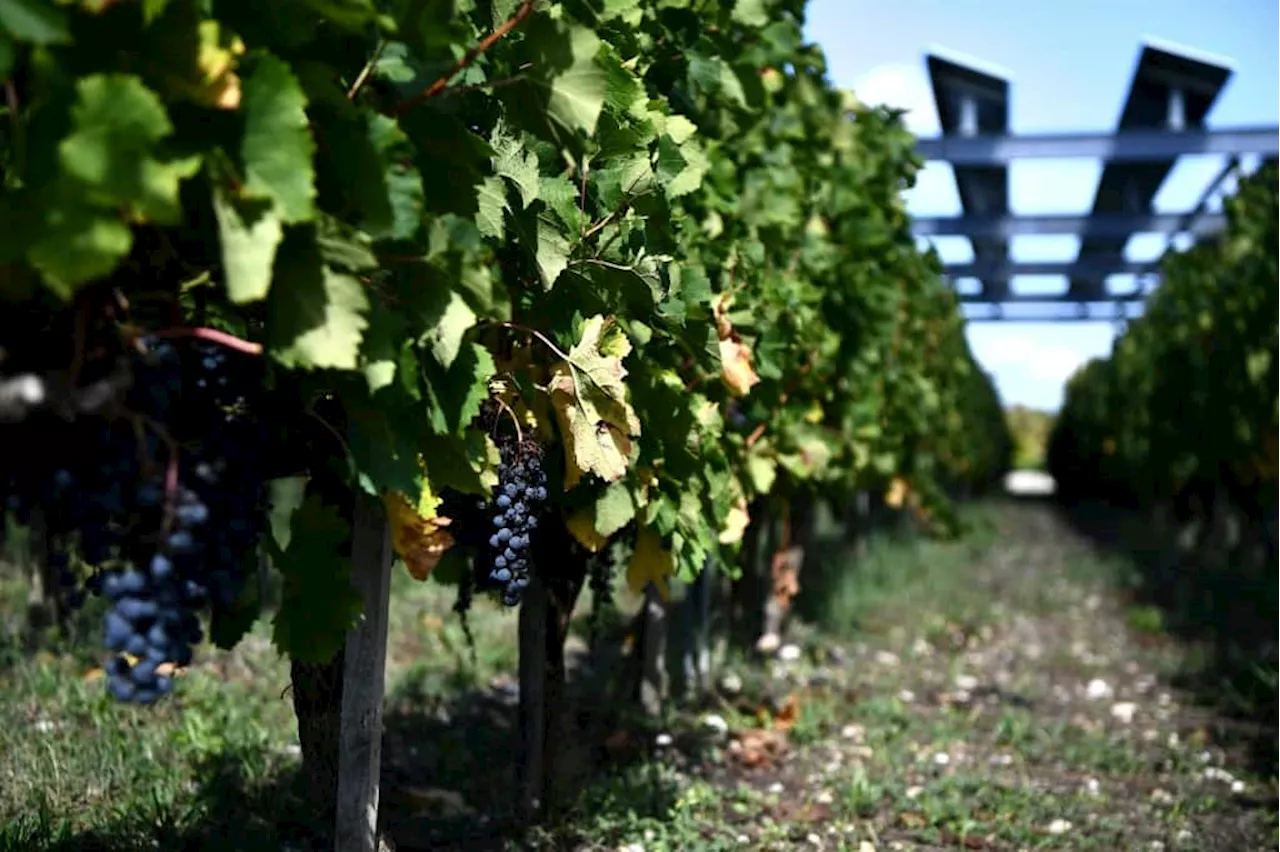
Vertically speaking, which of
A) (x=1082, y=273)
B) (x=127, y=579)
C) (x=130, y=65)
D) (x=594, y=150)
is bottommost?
(x=127, y=579)

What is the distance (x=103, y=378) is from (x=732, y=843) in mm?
3211

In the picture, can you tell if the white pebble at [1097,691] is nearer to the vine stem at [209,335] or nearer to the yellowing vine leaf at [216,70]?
the vine stem at [209,335]

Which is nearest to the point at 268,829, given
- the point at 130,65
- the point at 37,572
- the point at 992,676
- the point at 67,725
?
the point at 67,725

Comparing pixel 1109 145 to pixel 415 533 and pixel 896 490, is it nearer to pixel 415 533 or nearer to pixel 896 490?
pixel 896 490

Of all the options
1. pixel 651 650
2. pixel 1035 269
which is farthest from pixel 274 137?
pixel 1035 269

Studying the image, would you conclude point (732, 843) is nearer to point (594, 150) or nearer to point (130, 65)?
point (594, 150)

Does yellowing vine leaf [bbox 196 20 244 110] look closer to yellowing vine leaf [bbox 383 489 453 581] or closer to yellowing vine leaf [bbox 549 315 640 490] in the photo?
yellowing vine leaf [bbox 383 489 453 581]

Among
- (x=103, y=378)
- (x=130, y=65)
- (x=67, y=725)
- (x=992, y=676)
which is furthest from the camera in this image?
(x=992, y=676)

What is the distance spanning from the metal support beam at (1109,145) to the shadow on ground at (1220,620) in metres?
4.29

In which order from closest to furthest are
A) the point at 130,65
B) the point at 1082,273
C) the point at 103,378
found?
the point at 130,65 < the point at 103,378 < the point at 1082,273

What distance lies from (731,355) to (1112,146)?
457 inches

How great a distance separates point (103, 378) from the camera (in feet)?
7.16

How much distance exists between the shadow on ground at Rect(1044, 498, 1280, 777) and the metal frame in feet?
12.4

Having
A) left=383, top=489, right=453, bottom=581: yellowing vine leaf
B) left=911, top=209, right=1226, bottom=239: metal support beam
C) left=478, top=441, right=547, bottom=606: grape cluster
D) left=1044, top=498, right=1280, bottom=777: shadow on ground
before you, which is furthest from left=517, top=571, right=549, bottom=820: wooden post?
left=911, top=209, right=1226, bottom=239: metal support beam
